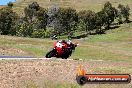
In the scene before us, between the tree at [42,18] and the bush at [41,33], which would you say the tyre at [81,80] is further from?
the tree at [42,18]

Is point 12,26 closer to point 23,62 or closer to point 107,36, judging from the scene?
point 107,36

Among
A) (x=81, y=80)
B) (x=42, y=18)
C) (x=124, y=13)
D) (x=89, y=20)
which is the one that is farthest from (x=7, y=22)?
(x=81, y=80)

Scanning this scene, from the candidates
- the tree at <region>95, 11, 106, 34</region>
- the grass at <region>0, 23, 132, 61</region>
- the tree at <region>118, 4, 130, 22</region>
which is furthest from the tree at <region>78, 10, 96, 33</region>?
the grass at <region>0, 23, 132, 61</region>

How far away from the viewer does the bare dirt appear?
68.6 ft

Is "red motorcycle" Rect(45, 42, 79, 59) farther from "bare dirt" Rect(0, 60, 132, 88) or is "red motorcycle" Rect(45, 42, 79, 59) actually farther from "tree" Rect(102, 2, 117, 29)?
"tree" Rect(102, 2, 117, 29)

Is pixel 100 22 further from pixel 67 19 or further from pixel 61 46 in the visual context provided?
pixel 61 46

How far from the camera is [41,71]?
2289 centimetres

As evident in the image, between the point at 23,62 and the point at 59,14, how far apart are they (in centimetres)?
14019

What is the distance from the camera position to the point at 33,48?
48438 mm

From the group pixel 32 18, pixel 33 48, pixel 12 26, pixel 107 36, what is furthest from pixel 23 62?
pixel 32 18

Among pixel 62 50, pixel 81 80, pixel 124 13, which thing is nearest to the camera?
pixel 81 80

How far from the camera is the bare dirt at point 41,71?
68.6 ft

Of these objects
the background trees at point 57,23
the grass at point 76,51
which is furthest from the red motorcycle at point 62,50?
the background trees at point 57,23

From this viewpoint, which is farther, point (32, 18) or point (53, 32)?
point (32, 18)
